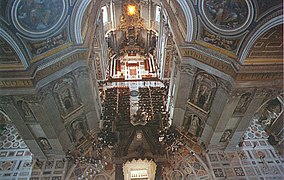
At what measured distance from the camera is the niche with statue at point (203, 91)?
11.9 m

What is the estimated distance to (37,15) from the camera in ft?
29.5

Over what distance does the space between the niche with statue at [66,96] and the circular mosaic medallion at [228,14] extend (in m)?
6.76

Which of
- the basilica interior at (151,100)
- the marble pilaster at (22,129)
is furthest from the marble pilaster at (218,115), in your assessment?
the marble pilaster at (22,129)

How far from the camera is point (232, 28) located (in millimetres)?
9773

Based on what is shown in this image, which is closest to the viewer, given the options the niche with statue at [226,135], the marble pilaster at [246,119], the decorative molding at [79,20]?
the decorative molding at [79,20]

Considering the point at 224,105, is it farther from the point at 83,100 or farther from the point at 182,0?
the point at 83,100

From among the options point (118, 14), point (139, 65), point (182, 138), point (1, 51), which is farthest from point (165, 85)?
point (1, 51)

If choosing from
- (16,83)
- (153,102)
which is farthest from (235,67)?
(16,83)

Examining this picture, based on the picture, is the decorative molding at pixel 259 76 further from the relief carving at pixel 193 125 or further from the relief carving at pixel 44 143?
the relief carving at pixel 44 143

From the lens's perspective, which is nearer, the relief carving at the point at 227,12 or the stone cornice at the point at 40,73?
the relief carving at the point at 227,12

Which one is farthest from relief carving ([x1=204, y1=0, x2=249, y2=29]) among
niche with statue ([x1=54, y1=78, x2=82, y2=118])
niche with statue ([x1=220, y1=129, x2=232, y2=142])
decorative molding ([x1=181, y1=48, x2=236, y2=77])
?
niche with statue ([x1=54, y1=78, x2=82, y2=118])

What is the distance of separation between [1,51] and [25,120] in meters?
3.80

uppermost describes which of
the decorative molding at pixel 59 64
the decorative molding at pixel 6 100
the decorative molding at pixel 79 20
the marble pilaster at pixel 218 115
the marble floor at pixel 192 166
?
the decorative molding at pixel 79 20

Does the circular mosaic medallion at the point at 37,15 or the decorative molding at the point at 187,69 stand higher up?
the circular mosaic medallion at the point at 37,15
